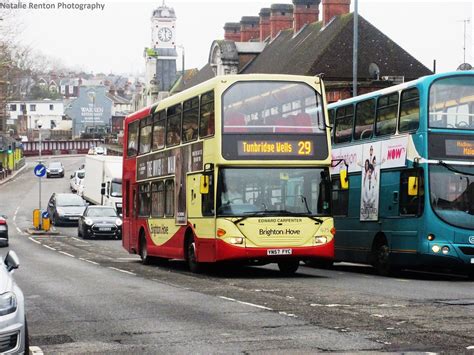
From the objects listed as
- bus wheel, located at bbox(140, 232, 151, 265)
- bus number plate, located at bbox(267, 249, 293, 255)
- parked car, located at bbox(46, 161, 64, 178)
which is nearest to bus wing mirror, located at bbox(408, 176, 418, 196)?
bus number plate, located at bbox(267, 249, 293, 255)

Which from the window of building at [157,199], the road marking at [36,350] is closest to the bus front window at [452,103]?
the window of building at [157,199]

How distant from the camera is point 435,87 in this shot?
2212 centimetres

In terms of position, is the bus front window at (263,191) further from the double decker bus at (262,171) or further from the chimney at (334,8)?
the chimney at (334,8)

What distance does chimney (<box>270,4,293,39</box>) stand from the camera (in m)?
77.1

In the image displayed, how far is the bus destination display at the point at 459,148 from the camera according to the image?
2198 centimetres

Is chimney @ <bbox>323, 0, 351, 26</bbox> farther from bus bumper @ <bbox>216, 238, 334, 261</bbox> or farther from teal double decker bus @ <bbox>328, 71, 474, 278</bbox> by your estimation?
bus bumper @ <bbox>216, 238, 334, 261</bbox>

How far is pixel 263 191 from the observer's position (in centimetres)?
2211

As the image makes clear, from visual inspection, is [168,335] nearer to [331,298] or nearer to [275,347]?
[275,347]

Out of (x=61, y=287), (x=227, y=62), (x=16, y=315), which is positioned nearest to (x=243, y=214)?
(x=61, y=287)

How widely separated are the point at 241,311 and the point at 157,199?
41.7 feet

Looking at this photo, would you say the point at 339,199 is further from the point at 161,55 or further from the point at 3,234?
the point at 161,55

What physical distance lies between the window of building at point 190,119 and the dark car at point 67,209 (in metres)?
33.4

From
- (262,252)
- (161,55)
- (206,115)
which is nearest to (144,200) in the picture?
(206,115)

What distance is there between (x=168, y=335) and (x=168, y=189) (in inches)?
547
